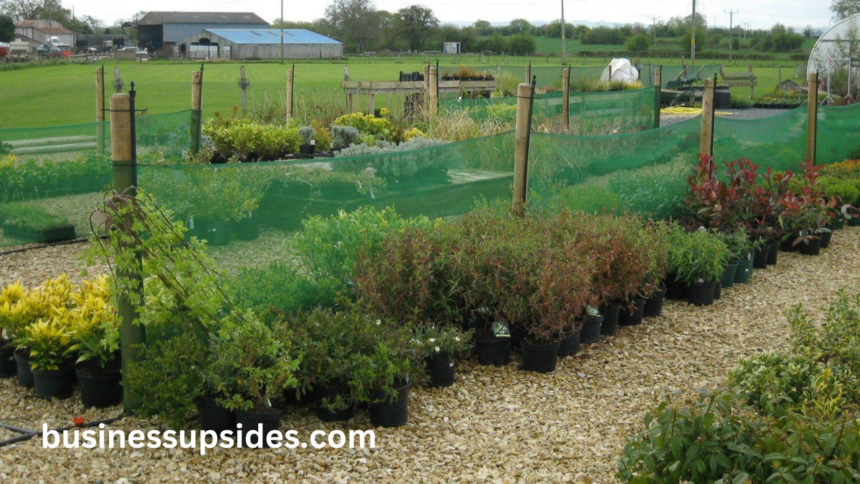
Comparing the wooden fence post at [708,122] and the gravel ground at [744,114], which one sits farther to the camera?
the gravel ground at [744,114]

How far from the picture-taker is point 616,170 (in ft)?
23.1

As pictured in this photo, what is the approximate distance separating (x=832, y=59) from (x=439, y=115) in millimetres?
18119

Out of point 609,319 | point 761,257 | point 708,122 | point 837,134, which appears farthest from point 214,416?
point 837,134

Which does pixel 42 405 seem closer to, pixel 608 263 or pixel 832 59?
pixel 608 263

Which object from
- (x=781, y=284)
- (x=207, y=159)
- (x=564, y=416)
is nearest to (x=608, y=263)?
(x=564, y=416)

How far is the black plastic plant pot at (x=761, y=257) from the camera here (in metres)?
6.90

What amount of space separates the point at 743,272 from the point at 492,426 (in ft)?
11.5

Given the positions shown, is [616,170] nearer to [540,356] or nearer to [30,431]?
[540,356]

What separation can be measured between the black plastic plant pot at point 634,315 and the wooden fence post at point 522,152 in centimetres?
A: 105

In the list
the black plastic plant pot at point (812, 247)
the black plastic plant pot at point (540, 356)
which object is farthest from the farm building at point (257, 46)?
the black plastic plant pot at point (540, 356)

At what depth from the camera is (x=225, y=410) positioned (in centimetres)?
360

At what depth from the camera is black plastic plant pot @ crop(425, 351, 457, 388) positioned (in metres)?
4.20

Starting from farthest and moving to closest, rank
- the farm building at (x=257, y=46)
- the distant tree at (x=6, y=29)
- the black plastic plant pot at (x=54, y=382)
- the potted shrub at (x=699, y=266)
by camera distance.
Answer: the distant tree at (x=6, y=29), the farm building at (x=257, y=46), the potted shrub at (x=699, y=266), the black plastic plant pot at (x=54, y=382)

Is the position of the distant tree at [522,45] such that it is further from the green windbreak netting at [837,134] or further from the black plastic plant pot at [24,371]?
the black plastic plant pot at [24,371]
